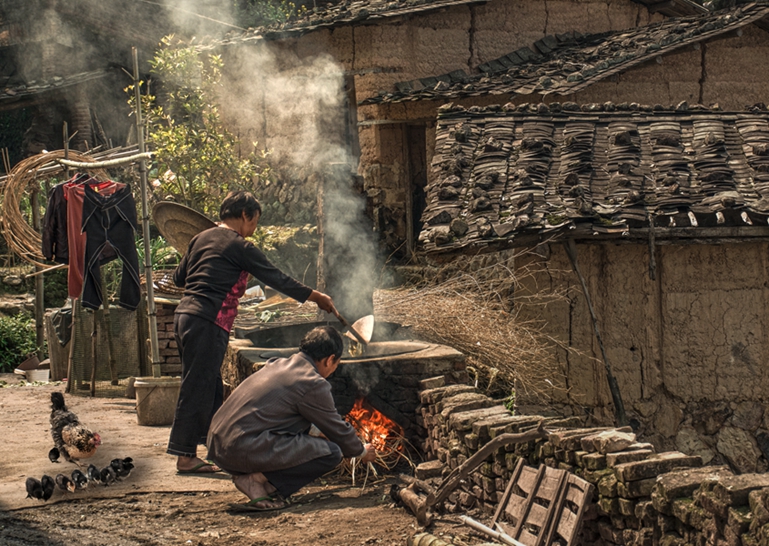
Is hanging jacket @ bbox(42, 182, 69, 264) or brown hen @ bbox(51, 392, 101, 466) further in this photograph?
hanging jacket @ bbox(42, 182, 69, 264)

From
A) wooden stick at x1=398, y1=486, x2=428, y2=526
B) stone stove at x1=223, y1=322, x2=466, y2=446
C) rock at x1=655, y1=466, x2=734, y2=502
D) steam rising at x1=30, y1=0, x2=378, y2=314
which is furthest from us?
steam rising at x1=30, y1=0, x2=378, y2=314

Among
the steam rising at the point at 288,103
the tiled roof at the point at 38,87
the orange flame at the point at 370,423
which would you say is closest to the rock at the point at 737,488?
the orange flame at the point at 370,423

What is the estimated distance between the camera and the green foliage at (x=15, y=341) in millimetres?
14047

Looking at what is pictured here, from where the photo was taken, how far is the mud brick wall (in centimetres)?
1101

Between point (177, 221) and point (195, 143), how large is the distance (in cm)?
668

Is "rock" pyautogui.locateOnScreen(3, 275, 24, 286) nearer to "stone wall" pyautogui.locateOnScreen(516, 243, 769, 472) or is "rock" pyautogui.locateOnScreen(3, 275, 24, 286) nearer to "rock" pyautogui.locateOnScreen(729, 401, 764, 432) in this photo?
"stone wall" pyautogui.locateOnScreen(516, 243, 769, 472)

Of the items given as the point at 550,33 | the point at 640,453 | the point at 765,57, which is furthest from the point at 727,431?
the point at 550,33

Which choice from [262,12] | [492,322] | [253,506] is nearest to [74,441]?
[253,506]

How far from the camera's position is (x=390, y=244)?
1534 centimetres

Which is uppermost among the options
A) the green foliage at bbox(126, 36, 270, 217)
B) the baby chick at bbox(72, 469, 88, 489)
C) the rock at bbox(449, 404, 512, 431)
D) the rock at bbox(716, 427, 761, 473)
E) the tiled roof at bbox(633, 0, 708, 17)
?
the tiled roof at bbox(633, 0, 708, 17)

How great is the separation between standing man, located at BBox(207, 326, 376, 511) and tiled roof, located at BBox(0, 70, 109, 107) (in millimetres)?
15396

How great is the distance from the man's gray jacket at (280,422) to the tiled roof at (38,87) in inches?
607

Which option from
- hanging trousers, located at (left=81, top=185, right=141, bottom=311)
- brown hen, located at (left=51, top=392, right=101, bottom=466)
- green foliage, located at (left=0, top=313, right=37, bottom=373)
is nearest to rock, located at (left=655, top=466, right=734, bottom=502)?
brown hen, located at (left=51, top=392, right=101, bottom=466)

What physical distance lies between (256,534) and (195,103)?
11550 millimetres
